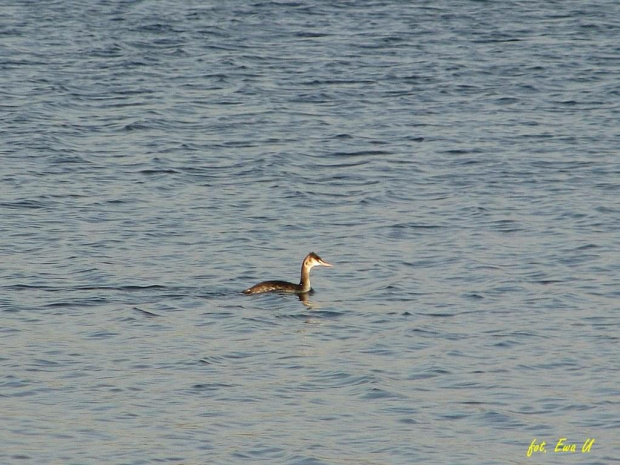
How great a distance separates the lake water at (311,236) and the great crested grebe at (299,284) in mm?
151

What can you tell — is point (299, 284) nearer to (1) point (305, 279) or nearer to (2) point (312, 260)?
(1) point (305, 279)

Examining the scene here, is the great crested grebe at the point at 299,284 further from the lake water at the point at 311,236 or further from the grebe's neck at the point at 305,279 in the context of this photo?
the lake water at the point at 311,236

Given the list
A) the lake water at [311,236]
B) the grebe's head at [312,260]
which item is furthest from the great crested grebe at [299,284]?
Result: the lake water at [311,236]

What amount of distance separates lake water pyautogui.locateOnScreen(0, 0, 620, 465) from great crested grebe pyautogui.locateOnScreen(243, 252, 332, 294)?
0.15 metres

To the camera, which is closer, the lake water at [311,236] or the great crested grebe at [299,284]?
the lake water at [311,236]

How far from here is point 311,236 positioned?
22.7 meters

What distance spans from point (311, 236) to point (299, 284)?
287 cm

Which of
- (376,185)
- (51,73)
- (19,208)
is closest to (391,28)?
(51,73)

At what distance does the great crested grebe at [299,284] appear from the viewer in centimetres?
1930

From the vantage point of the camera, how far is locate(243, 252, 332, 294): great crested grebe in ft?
63.3
